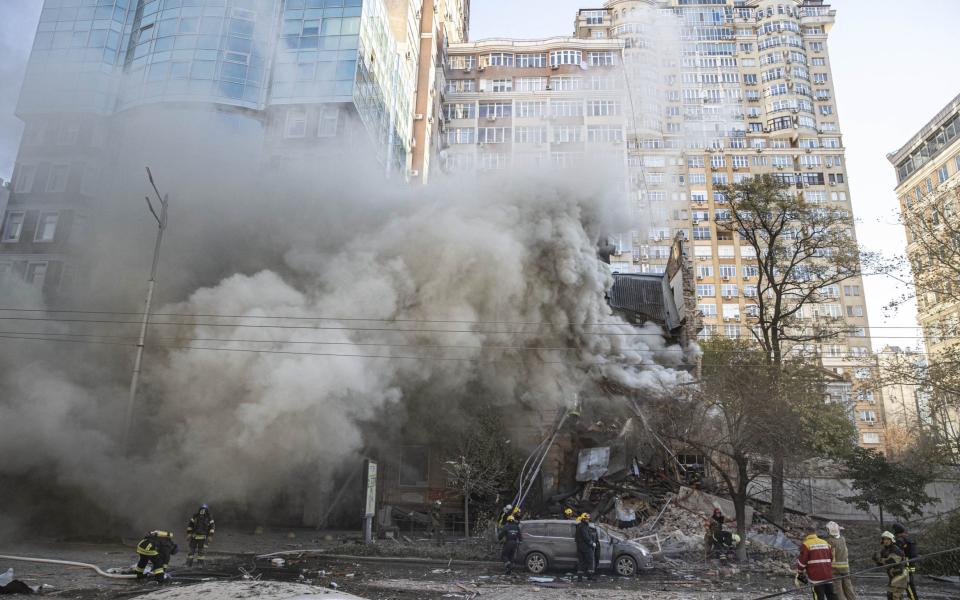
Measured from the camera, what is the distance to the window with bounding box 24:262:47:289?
28.8 metres

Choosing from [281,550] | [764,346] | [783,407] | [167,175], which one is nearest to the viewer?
[281,550]

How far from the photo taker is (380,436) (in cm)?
2198

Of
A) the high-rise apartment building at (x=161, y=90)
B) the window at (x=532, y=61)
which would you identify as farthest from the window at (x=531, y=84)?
the high-rise apartment building at (x=161, y=90)

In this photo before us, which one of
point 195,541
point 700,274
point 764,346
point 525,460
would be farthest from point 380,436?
point 700,274

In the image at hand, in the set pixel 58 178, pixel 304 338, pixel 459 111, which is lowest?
pixel 304 338

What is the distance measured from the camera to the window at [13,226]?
30.7 meters

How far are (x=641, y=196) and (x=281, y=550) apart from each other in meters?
52.6

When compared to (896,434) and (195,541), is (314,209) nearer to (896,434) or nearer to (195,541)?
(195,541)

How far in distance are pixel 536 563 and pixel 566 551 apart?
2.49 feet

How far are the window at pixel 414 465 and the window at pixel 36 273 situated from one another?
20.3 metres

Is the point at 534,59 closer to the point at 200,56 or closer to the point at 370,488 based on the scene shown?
the point at 200,56

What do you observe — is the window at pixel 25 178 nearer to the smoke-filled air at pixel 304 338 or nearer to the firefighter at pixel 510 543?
the smoke-filled air at pixel 304 338

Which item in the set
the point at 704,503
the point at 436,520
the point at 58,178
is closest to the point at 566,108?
the point at 58,178

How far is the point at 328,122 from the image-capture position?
32312mm
